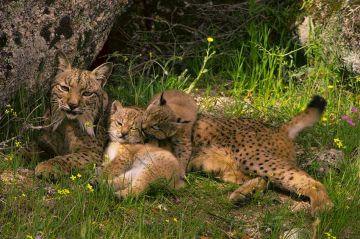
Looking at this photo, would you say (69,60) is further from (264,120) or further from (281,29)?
(281,29)

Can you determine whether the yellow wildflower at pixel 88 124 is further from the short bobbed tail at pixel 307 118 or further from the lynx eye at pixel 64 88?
the short bobbed tail at pixel 307 118

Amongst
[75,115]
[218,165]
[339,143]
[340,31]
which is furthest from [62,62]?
[340,31]

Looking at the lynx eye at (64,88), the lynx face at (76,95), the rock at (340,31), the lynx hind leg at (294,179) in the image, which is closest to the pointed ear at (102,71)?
the lynx face at (76,95)

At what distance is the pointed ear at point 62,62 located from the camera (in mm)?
6953

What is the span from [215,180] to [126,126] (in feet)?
2.69

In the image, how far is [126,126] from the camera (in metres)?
6.73

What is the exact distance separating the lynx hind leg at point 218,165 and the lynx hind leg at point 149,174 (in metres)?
0.38

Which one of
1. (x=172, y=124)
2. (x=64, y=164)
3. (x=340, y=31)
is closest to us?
(x=64, y=164)

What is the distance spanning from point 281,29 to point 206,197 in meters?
3.00

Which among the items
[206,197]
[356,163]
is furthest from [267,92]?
[206,197]

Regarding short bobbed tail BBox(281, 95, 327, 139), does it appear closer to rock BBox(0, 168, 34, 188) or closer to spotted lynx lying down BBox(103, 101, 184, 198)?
spotted lynx lying down BBox(103, 101, 184, 198)

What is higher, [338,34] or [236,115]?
[338,34]

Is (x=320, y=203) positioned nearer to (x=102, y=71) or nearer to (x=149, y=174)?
(x=149, y=174)

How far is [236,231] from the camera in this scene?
6012 millimetres
